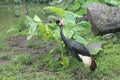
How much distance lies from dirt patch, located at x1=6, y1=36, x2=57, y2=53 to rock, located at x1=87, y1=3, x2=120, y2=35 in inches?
37.2

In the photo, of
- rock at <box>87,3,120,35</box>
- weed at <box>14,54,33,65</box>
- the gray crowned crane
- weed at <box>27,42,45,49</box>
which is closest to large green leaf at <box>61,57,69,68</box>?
the gray crowned crane

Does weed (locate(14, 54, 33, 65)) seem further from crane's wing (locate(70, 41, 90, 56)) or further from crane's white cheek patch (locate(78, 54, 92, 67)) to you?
crane's white cheek patch (locate(78, 54, 92, 67))

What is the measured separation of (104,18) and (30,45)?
164cm

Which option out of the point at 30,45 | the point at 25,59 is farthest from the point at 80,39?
the point at 30,45

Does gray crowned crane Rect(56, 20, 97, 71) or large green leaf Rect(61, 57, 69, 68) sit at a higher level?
gray crowned crane Rect(56, 20, 97, 71)

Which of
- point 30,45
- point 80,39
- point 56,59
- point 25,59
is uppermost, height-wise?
point 80,39

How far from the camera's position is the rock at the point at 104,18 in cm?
686

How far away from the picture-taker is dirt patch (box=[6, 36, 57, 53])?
6.69 meters

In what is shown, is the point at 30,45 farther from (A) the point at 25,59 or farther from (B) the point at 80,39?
(B) the point at 80,39

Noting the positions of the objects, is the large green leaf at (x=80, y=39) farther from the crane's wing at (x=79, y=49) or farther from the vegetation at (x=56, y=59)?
the crane's wing at (x=79, y=49)

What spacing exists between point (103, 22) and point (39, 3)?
765cm

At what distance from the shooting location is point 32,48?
6875 mm

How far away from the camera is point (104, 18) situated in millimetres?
6898

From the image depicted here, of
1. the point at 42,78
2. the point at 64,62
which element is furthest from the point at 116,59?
the point at 42,78
